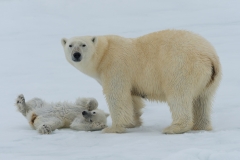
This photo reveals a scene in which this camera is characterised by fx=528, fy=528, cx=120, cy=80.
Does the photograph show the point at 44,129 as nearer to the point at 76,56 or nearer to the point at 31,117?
the point at 31,117

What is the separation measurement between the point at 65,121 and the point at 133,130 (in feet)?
2.71

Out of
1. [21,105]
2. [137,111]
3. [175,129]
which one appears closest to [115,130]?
[137,111]

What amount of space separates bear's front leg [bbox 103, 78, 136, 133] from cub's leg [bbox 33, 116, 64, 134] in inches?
22.5

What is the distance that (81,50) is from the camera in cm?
603

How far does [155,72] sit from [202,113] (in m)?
0.73

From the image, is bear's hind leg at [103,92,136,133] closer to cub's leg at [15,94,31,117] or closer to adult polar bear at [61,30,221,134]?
adult polar bear at [61,30,221,134]

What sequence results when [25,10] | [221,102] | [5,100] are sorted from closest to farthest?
[221,102], [5,100], [25,10]

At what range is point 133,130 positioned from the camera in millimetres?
6113

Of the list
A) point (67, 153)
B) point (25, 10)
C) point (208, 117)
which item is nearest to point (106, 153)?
point (67, 153)

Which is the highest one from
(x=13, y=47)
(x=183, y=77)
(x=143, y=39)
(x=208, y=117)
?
(x=13, y=47)

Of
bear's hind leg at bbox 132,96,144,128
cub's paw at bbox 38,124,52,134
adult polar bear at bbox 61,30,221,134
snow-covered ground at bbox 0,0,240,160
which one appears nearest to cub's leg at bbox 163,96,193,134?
adult polar bear at bbox 61,30,221,134

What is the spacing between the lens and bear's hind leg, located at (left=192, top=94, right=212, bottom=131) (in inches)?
234

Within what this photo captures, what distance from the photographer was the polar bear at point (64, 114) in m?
6.09

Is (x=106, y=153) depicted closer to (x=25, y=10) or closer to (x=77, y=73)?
(x=77, y=73)
